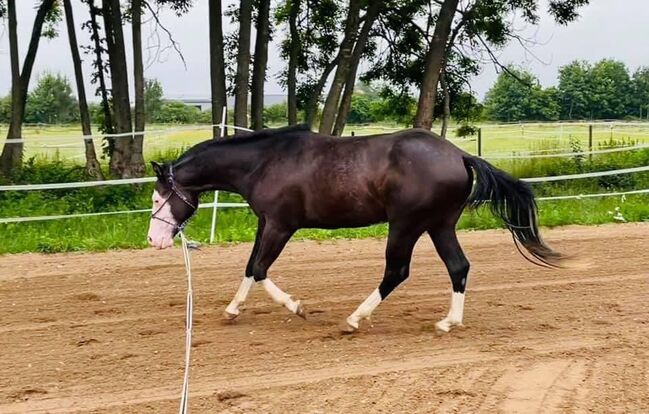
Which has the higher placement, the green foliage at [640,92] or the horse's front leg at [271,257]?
the green foliage at [640,92]

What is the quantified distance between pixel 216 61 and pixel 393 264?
27.8ft

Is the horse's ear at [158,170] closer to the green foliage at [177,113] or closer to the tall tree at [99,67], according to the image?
the tall tree at [99,67]

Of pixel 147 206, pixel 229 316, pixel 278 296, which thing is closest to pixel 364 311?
pixel 278 296

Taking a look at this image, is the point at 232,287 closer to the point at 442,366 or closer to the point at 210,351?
the point at 210,351

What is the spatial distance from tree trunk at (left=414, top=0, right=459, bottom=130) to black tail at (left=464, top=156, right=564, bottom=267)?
7960mm

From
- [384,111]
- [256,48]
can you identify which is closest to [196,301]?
[256,48]

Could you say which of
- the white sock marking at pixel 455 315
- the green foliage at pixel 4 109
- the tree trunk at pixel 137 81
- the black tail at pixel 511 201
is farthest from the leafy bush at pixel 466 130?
the green foliage at pixel 4 109

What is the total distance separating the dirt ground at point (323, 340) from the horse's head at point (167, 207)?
71cm

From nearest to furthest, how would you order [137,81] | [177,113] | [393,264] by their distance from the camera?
[393,264]
[137,81]
[177,113]

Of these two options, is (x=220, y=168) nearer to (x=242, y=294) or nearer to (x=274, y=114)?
(x=242, y=294)

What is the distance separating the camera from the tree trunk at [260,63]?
550 inches

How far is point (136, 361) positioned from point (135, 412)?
91 centimetres

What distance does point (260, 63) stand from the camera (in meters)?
14.2

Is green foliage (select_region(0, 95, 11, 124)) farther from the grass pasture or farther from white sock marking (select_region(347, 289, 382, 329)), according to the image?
white sock marking (select_region(347, 289, 382, 329))
